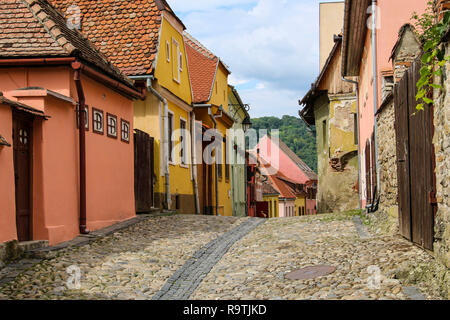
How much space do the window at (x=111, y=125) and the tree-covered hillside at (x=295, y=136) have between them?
2433 inches

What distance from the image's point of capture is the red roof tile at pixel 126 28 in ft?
61.7

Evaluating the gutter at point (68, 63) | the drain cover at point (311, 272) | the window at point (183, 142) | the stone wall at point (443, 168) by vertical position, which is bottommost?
the drain cover at point (311, 272)

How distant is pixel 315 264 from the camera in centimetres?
943

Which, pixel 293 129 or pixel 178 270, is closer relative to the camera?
pixel 178 270

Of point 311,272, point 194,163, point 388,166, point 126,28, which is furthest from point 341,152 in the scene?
point 311,272

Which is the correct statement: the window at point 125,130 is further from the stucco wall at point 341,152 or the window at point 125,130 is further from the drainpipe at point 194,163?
the stucco wall at point 341,152

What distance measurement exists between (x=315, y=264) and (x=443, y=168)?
2915 mm

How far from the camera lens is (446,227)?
700 centimetres

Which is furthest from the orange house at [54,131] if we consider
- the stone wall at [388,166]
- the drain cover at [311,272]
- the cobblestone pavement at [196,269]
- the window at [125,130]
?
the stone wall at [388,166]
